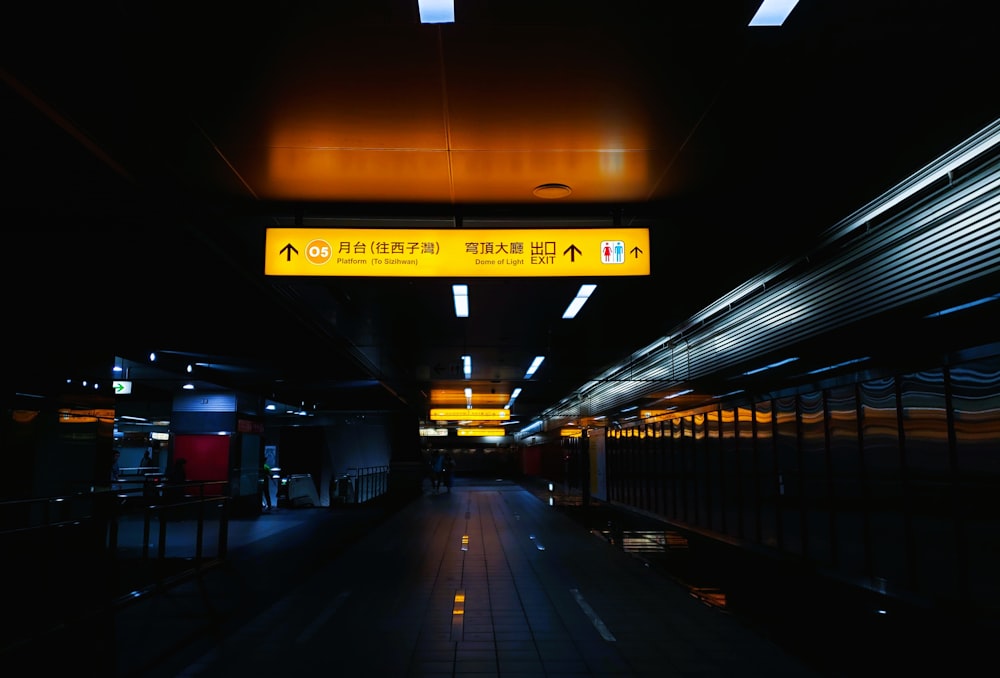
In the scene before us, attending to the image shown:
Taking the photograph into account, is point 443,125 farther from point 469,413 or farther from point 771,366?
point 469,413

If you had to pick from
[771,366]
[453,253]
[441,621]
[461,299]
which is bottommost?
[441,621]

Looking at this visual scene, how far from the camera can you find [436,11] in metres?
3.65

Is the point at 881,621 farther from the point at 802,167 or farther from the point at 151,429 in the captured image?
the point at 151,429

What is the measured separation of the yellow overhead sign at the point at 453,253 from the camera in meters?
5.80

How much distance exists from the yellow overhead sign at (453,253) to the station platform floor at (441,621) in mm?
3099

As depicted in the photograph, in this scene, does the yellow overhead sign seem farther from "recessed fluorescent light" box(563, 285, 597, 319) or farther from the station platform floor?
"recessed fluorescent light" box(563, 285, 597, 319)

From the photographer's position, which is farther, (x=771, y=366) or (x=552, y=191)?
(x=771, y=366)

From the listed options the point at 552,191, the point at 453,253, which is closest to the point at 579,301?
the point at 552,191

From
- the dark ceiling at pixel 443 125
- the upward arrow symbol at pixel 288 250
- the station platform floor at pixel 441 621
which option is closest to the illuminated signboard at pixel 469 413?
the station platform floor at pixel 441 621

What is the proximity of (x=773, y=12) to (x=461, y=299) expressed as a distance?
298 inches

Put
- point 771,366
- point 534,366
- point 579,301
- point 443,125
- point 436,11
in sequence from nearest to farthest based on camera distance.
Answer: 1. point 436,11
2. point 443,125
3. point 771,366
4. point 579,301
5. point 534,366

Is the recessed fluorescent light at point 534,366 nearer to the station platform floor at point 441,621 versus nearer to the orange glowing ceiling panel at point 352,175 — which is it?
the station platform floor at point 441,621

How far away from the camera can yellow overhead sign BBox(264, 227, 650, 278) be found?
19.0ft

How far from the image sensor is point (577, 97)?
4.60 meters
